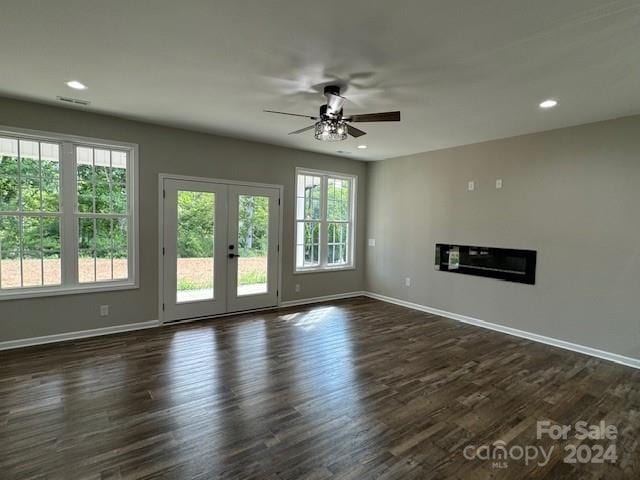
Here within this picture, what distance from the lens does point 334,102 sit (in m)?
3.14

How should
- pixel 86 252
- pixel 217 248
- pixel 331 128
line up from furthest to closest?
pixel 217 248, pixel 86 252, pixel 331 128

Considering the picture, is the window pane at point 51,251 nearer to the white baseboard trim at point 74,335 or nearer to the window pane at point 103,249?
the window pane at point 103,249

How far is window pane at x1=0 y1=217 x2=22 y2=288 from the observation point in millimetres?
3740

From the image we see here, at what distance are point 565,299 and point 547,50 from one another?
3.13 metres

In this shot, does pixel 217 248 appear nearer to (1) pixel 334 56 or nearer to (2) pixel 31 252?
(2) pixel 31 252

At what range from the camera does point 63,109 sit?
3.94m

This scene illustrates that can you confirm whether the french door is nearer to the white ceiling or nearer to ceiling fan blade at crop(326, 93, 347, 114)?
the white ceiling

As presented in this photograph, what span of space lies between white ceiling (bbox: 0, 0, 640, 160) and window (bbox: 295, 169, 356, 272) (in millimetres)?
2349

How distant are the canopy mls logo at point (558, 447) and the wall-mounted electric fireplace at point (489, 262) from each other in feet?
7.77

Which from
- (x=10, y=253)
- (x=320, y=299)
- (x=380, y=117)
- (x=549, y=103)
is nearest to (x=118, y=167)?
(x=10, y=253)

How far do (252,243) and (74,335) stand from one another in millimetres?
2591

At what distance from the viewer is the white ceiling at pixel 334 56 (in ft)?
6.61

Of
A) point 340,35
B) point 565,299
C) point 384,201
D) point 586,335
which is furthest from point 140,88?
point 586,335

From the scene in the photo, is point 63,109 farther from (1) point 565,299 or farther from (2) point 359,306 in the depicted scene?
(1) point 565,299
